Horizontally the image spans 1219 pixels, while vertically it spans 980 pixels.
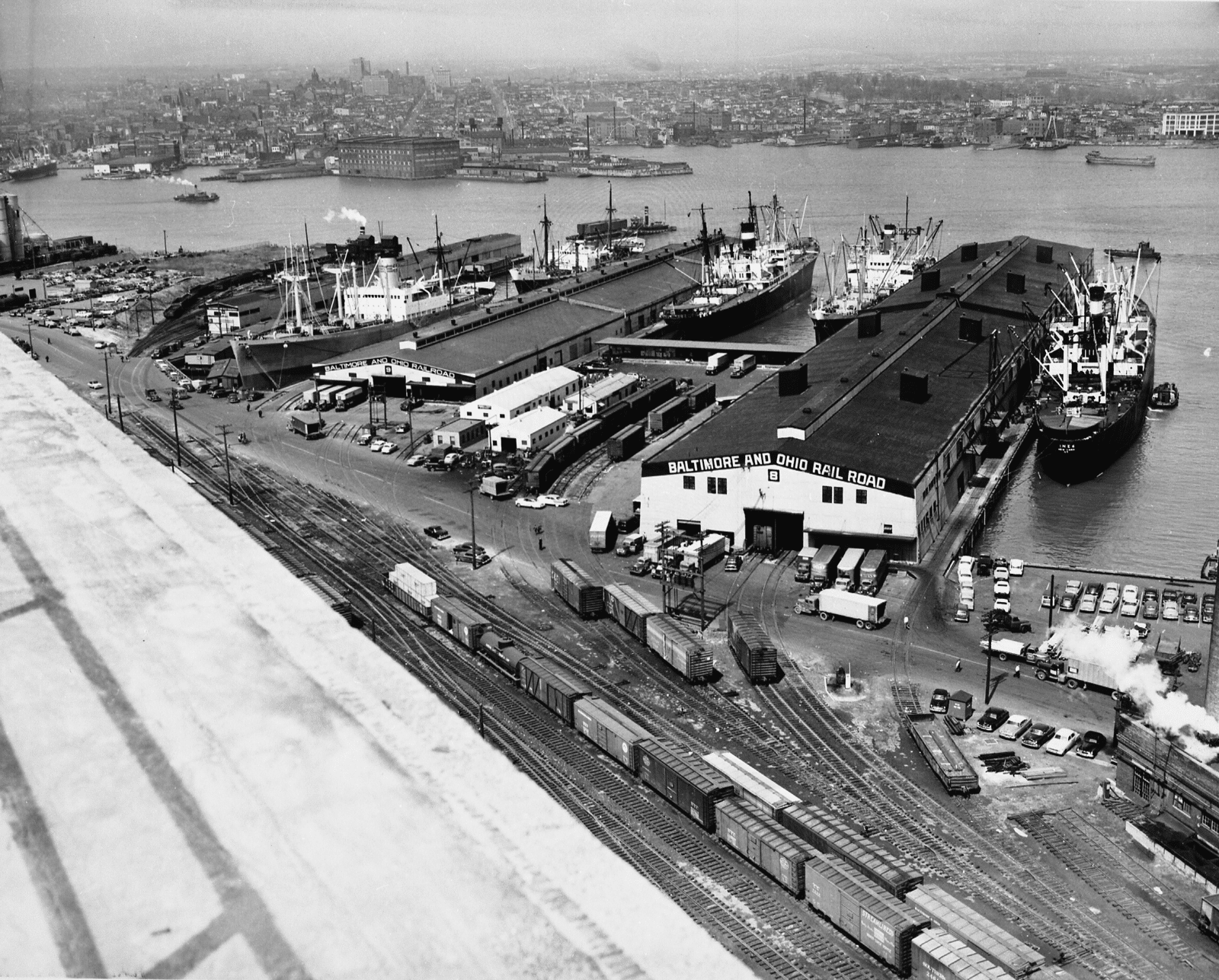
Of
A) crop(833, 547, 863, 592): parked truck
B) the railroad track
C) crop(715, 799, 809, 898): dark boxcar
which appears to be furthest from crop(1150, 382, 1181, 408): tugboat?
crop(715, 799, 809, 898): dark boxcar

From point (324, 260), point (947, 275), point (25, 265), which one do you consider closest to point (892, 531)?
point (947, 275)

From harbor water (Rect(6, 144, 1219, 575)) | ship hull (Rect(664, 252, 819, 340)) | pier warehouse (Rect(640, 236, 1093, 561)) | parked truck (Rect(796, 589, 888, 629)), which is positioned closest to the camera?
parked truck (Rect(796, 589, 888, 629))

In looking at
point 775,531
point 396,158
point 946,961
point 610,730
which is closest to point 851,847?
point 946,961

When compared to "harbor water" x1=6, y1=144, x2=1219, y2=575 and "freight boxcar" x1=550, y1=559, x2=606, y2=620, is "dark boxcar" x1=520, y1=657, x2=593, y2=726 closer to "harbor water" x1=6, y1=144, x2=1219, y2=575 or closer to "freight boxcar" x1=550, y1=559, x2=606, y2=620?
"freight boxcar" x1=550, y1=559, x2=606, y2=620

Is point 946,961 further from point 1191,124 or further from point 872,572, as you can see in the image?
point 1191,124

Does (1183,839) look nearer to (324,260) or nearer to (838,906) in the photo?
(838,906)
